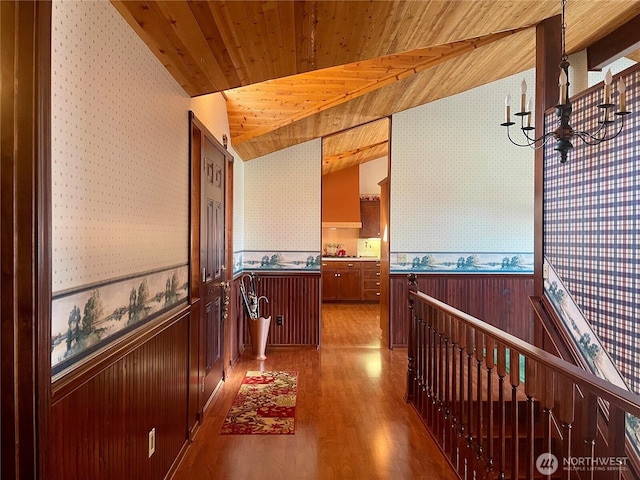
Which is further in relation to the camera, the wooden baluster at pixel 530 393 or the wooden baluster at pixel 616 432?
the wooden baluster at pixel 530 393

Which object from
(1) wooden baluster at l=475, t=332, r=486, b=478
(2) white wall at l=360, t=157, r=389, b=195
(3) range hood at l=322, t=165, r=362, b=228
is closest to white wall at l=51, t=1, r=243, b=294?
(1) wooden baluster at l=475, t=332, r=486, b=478

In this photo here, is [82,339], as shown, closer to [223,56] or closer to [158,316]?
[158,316]

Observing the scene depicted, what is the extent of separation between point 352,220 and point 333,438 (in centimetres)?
691

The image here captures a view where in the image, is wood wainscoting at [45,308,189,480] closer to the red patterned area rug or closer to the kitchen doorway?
the red patterned area rug

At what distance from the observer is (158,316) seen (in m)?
2.38

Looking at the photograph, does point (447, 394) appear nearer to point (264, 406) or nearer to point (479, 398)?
point (479, 398)

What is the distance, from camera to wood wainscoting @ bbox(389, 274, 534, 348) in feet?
18.6

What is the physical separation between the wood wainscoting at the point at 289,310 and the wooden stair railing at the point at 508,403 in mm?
2059

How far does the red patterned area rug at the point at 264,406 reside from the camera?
324cm

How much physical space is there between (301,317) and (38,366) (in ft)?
14.7

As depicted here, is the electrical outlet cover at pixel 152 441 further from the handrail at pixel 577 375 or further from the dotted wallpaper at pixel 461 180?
the dotted wallpaper at pixel 461 180

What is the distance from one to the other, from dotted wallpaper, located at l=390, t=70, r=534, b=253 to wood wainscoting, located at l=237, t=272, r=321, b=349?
1.34 meters

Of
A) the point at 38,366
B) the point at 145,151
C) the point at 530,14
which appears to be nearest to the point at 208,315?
the point at 145,151

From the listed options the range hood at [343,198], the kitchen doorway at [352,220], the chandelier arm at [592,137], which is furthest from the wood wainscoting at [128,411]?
the range hood at [343,198]
